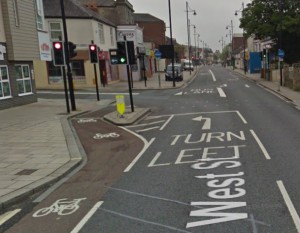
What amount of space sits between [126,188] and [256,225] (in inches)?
117

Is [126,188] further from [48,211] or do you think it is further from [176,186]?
[48,211]

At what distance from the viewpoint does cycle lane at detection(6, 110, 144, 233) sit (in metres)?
6.17

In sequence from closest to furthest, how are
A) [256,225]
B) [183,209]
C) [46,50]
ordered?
1. [256,225]
2. [183,209]
3. [46,50]

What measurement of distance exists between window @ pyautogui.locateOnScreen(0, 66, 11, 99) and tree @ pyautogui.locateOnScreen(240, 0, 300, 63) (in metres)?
26.9

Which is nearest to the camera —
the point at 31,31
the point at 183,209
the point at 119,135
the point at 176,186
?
the point at 183,209

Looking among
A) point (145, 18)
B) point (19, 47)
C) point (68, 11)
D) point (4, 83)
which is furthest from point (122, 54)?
point (145, 18)

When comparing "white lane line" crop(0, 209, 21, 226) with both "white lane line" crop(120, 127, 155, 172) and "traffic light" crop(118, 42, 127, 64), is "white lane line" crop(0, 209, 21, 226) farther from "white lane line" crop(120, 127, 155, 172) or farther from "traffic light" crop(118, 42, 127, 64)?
"traffic light" crop(118, 42, 127, 64)

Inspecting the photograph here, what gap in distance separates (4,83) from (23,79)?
2590mm

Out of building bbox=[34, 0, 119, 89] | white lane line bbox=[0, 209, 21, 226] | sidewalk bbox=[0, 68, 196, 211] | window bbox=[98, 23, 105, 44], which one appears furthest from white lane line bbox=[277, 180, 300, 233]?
window bbox=[98, 23, 105, 44]

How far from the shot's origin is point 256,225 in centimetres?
561

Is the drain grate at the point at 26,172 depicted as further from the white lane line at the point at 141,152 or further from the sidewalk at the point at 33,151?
the white lane line at the point at 141,152

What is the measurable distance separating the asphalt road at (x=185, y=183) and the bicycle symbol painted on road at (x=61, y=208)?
0.04m

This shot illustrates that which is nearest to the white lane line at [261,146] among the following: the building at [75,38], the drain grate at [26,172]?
the drain grate at [26,172]

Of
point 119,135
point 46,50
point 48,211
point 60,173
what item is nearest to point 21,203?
point 48,211
